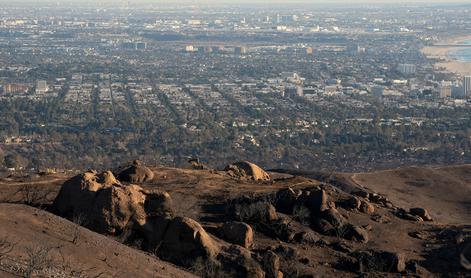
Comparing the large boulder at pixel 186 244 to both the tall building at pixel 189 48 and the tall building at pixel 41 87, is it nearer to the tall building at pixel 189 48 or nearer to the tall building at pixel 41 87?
the tall building at pixel 41 87

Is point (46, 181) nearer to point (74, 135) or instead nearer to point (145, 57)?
point (74, 135)

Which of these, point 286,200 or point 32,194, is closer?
point 32,194

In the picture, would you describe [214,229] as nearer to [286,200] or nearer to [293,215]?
[293,215]

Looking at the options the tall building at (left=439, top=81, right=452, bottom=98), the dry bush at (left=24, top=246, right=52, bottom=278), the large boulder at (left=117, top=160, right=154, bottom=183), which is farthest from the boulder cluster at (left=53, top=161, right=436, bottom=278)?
the tall building at (left=439, top=81, right=452, bottom=98)

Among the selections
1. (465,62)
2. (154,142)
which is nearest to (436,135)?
(154,142)

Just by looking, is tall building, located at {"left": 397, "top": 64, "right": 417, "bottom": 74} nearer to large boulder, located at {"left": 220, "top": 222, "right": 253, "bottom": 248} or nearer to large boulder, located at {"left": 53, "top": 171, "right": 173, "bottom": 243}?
large boulder, located at {"left": 220, "top": 222, "right": 253, "bottom": 248}

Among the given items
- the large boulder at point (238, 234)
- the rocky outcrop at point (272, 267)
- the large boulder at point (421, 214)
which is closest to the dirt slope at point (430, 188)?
the large boulder at point (421, 214)

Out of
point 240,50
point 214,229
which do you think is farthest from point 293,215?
point 240,50
